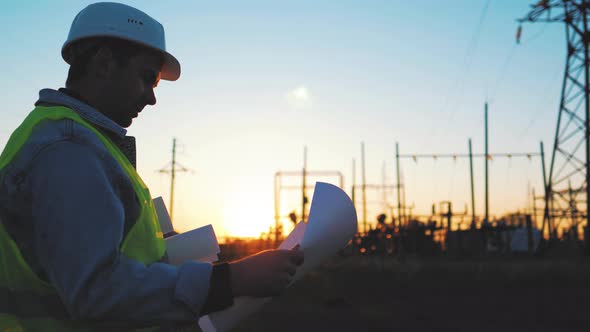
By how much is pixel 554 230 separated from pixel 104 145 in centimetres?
2702

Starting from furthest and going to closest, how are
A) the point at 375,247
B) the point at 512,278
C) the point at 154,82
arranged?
the point at 375,247
the point at 512,278
the point at 154,82

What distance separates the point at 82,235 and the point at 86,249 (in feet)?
0.10

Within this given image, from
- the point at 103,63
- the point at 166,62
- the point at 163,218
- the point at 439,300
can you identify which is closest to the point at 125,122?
the point at 103,63

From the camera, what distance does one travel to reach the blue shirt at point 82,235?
127 centimetres

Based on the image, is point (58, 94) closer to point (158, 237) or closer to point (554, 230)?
point (158, 237)

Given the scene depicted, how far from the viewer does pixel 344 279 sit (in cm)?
1694

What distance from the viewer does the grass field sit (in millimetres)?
9398

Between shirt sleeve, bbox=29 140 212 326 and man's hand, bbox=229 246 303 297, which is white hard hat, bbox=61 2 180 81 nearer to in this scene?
shirt sleeve, bbox=29 140 212 326

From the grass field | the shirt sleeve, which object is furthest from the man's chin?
the grass field

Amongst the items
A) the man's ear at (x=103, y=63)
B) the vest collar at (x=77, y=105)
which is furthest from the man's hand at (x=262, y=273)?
the man's ear at (x=103, y=63)

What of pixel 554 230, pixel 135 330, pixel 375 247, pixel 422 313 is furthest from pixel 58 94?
pixel 375 247

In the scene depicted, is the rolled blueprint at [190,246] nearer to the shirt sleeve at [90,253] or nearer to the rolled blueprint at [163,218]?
the rolled blueprint at [163,218]

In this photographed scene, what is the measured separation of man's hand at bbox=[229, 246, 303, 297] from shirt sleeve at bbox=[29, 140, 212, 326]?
10cm

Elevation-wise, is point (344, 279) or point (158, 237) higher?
point (158, 237)
